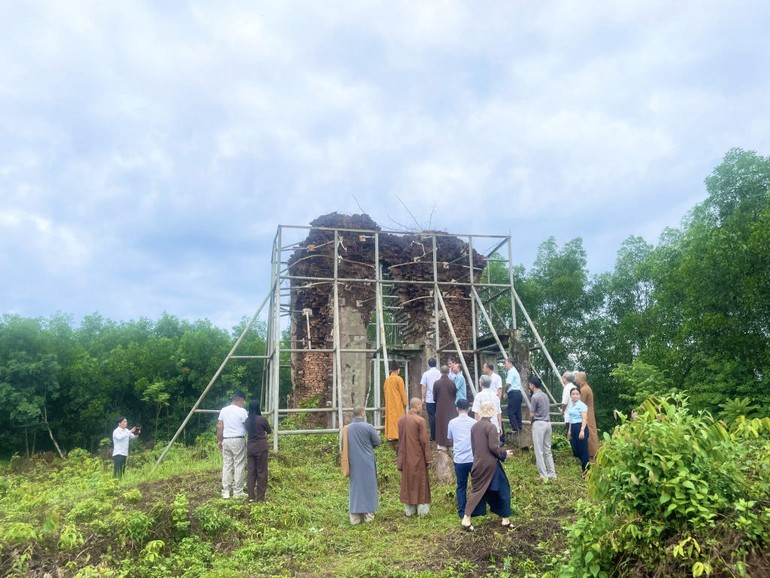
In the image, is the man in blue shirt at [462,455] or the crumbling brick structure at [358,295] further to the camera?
the crumbling brick structure at [358,295]

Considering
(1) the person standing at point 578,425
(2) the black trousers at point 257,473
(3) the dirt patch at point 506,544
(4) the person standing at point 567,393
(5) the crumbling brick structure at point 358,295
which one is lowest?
(3) the dirt patch at point 506,544

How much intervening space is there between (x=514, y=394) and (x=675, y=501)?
281 inches

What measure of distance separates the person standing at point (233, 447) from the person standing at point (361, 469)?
1615mm

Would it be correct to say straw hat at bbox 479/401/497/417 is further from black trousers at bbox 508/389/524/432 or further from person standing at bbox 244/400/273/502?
black trousers at bbox 508/389/524/432

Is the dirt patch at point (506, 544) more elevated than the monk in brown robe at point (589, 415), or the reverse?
the monk in brown robe at point (589, 415)

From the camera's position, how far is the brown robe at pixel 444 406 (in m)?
10.1

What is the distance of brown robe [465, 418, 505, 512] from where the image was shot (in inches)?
258

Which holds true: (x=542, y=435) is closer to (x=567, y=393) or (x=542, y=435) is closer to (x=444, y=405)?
(x=567, y=393)

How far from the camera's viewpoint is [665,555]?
366 cm

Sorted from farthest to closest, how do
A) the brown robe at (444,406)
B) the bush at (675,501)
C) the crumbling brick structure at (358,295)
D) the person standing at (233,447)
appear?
the crumbling brick structure at (358,295) → the brown robe at (444,406) → the person standing at (233,447) → the bush at (675,501)

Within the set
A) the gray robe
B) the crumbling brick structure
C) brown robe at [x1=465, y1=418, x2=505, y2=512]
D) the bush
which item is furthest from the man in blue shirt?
the crumbling brick structure

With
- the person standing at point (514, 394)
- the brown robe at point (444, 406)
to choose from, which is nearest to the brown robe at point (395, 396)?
the brown robe at point (444, 406)

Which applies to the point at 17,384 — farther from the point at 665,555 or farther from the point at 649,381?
the point at 665,555

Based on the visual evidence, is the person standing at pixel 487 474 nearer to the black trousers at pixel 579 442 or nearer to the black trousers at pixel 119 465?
the black trousers at pixel 579 442
